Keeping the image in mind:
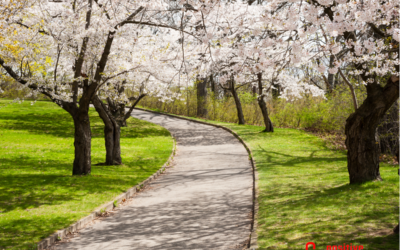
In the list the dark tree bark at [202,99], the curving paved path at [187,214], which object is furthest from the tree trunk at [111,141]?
the dark tree bark at [202,99]

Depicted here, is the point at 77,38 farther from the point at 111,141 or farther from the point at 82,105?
the point at 111,141


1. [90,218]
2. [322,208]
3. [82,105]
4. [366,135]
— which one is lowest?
[90,218]

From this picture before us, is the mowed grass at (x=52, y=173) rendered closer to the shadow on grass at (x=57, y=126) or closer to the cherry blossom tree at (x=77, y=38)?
the shadow on grass at (x=57, y=126)

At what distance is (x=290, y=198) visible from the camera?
841 centimetres

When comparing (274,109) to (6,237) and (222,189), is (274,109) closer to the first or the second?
(222,189)

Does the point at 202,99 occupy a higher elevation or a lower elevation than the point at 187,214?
higher

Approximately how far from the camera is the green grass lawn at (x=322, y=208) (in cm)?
538

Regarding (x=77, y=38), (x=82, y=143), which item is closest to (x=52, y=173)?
(x=82, y=143)

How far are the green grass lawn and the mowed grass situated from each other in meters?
4.04

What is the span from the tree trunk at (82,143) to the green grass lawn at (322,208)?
5.63 metres

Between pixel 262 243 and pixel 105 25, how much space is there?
24.7 feet

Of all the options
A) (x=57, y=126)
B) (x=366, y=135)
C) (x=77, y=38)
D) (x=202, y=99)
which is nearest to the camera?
(x=366, y=135)

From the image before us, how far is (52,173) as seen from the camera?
12.1 metres

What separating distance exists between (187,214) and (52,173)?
645cm
